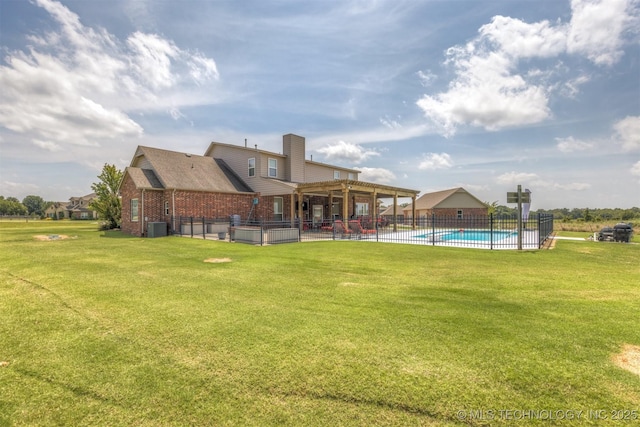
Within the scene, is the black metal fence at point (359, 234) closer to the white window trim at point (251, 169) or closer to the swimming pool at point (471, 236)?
the swimming pool at point (471, 236)

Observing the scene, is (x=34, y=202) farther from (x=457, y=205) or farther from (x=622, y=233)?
(x=622, y=233)

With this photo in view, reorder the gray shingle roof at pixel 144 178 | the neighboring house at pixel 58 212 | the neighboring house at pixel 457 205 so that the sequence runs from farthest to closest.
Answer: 1. the neighboring house at pixel 58 212
2. the neighboring house at pixel 457 205
3. the gray shingle roof at pixel 144 178

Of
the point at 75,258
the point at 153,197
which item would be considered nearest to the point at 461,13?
the point at 75,258

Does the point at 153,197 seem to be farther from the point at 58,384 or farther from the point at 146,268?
the point at 58,384

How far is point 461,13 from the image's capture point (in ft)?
42.2

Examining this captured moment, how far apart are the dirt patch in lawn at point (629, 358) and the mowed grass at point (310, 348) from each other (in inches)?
3.5

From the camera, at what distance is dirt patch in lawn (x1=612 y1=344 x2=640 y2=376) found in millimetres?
3111

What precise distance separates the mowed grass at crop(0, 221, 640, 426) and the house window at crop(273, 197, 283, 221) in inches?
705

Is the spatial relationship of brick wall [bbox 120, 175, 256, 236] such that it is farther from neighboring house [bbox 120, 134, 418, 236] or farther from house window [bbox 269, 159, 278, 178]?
house window [bbox 269, 159, 278, 178]

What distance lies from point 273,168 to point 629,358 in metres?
23.9

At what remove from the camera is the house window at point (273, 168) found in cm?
2511

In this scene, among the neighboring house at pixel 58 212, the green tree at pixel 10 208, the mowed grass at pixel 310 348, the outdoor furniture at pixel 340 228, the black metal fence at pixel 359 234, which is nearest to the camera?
the mowed grass at pixel 310 348

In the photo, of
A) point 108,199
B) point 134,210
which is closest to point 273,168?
point 134,210

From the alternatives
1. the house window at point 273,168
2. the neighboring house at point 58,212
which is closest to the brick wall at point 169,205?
the house window at point 273,168
